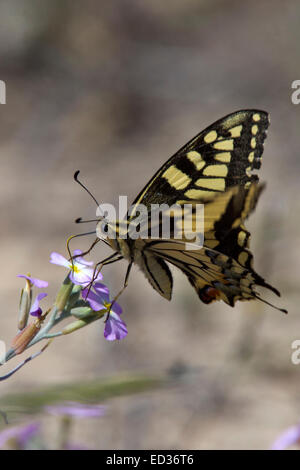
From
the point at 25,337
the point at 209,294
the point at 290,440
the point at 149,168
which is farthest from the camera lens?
the point at 149,168

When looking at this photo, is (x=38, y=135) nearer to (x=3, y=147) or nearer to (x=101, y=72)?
(x=3, y=147)

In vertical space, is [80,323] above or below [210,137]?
below

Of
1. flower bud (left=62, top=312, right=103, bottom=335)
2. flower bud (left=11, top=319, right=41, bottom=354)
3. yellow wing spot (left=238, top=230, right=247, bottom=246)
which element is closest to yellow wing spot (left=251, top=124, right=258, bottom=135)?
yellow wing spot (left=238, top=230, right=247, bottom=246)

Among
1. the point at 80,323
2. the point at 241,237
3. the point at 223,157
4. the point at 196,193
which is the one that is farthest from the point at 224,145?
the point at 80,323

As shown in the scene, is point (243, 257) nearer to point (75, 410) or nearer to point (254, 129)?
point (254, 129)

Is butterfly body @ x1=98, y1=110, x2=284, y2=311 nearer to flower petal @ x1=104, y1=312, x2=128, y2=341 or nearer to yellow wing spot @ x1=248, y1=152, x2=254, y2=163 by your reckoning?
yellow wing spot @ x1=248, y1=152, x2=254, y2=163

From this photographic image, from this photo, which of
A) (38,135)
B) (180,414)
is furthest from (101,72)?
(180,414)
